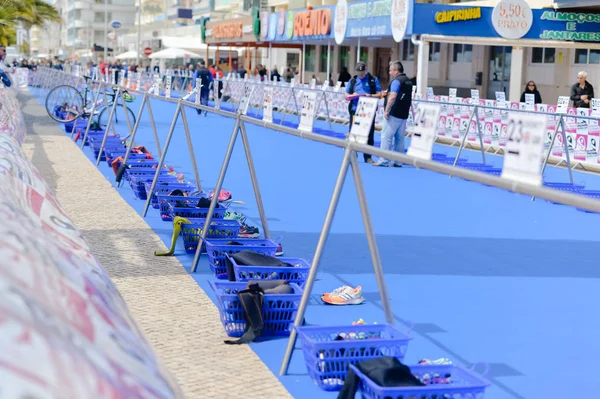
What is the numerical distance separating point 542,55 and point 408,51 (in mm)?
8153

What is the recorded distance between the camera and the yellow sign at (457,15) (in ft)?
79.0

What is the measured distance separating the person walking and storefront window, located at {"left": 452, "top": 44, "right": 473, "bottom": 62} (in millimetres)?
19646

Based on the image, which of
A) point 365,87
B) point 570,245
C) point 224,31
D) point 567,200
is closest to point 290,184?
point 365,87

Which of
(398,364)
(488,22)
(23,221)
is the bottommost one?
(398,364)

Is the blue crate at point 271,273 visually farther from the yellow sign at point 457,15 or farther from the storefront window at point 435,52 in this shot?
the storefront window at point 435,52

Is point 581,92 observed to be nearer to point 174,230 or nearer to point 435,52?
point 174,230

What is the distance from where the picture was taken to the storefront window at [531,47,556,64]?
30.7 meters

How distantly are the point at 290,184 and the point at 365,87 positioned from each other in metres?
3.39

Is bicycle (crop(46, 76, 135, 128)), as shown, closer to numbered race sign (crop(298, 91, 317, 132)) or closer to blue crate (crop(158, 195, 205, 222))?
blue crate (crop(158, 195, 205, 222))

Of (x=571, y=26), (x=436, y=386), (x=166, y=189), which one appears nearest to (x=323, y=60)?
(x=571, y=26)

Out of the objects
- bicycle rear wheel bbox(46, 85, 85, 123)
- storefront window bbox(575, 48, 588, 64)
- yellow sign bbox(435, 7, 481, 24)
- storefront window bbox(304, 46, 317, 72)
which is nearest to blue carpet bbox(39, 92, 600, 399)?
bicycle rear wheel bbox(46, 85, 85, 123)

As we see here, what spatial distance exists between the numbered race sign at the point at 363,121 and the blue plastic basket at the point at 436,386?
1383mm

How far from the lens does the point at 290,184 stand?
1393cm

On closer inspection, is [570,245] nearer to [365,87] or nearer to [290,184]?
[290,184]
